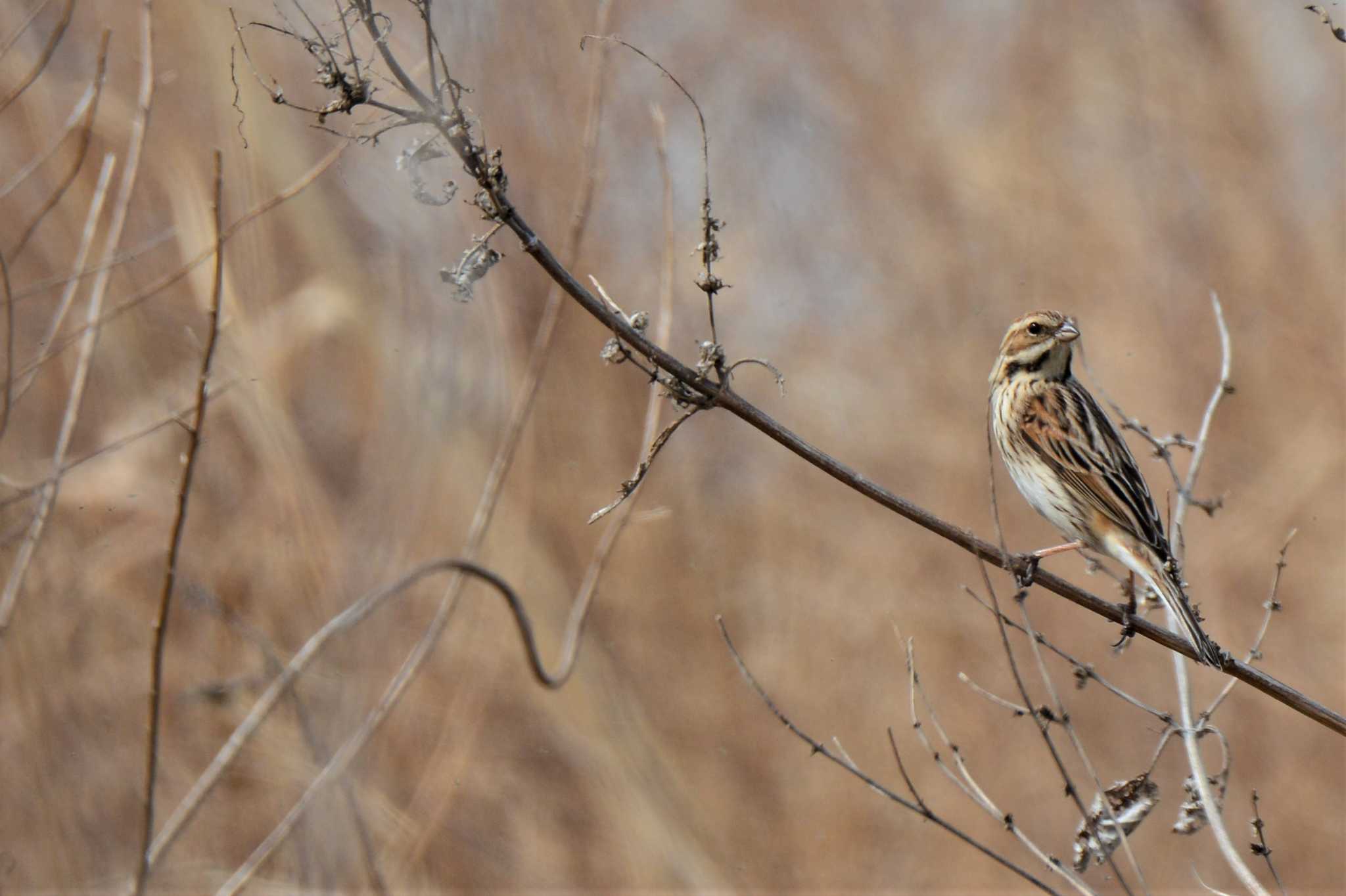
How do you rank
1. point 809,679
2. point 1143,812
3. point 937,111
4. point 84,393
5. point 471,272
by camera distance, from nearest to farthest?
point 471,272 → point 1143,812 → point 84,393 → point 809,679 → point 937,111

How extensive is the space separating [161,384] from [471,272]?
3674 millimetres

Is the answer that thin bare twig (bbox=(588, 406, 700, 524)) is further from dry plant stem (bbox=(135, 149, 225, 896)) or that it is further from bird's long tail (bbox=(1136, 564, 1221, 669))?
bird's long tail (bbox=(1136, 564, 1221, 669))

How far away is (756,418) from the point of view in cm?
185

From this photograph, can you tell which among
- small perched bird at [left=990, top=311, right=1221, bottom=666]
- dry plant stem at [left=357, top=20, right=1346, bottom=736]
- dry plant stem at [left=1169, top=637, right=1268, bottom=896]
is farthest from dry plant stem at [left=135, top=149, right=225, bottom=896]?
small perched bird at [left=990, top=311, right=1221, bottom=666]

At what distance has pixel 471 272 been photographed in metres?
1.82

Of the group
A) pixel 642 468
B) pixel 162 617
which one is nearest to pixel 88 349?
pixel 162 617

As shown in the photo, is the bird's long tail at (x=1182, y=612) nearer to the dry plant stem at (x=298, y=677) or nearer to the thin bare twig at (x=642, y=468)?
the thin bare twig at (x=642, y=468)

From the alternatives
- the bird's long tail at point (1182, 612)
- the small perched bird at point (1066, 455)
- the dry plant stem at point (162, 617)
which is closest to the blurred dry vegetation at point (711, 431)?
the small perched bird at point (1066, 455)

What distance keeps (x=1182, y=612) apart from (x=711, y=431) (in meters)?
4.39

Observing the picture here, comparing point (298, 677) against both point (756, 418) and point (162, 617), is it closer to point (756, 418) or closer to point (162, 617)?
point (162, 617)

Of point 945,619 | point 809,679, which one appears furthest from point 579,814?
point 945,619

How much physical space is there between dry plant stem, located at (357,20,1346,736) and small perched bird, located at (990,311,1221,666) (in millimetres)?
750

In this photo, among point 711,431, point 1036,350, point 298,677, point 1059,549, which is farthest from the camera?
point 711,431

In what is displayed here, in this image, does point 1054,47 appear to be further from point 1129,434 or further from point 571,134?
point 571,134
